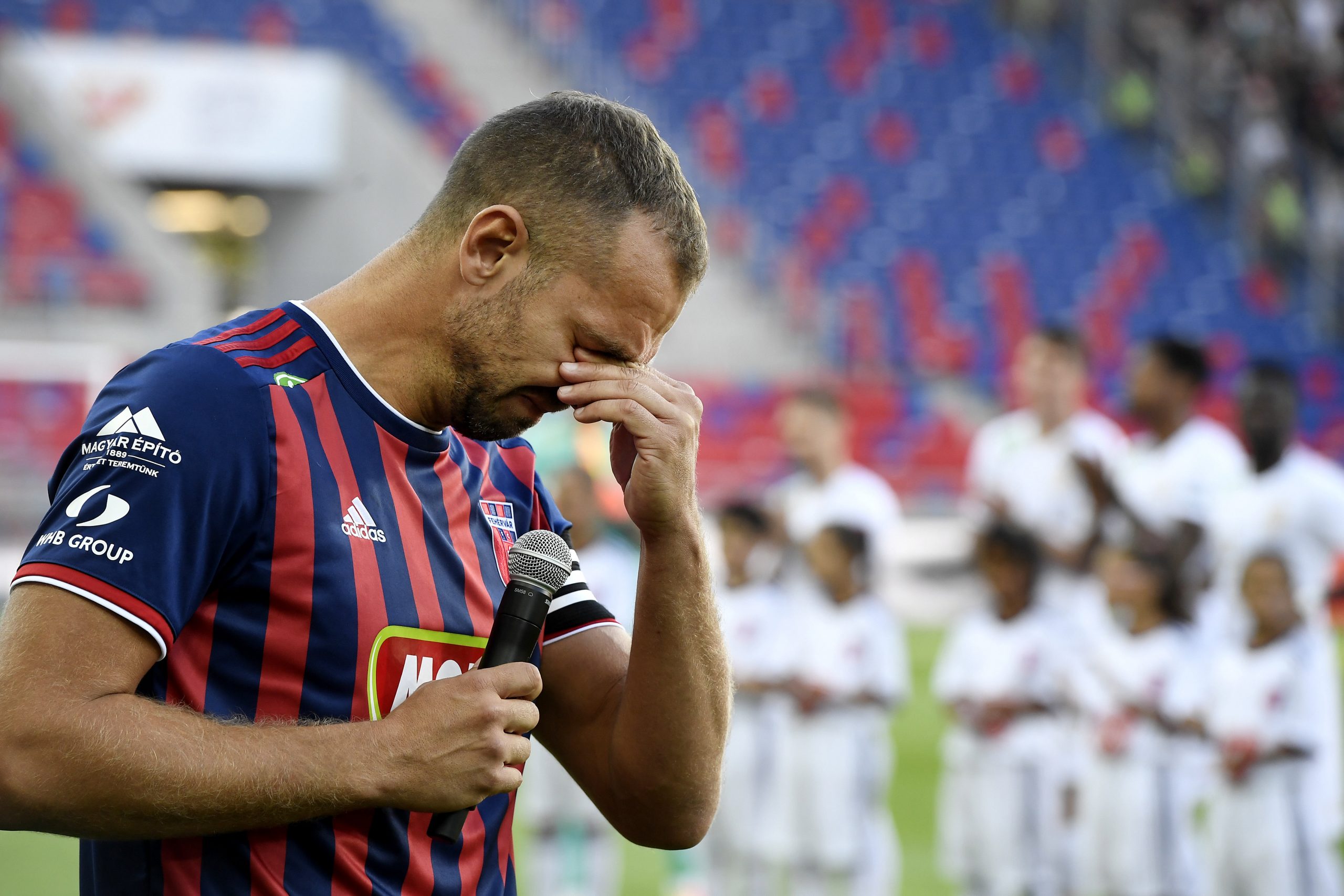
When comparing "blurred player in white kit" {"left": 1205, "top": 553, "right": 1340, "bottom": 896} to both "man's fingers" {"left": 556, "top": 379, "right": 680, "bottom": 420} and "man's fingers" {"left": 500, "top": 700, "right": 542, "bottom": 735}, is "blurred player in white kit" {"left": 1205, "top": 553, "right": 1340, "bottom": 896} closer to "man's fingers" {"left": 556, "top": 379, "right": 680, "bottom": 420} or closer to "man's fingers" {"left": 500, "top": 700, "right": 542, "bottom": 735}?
"man's fingers" {"left": 556, "top": 379, "right": 680, "bottom": 420}

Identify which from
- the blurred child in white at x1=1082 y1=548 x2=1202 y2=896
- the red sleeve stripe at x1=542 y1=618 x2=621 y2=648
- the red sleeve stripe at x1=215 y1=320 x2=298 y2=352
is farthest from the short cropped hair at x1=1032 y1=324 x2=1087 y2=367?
the red sleeve stripe at x1=215 y1=320 x2=298 y2=352

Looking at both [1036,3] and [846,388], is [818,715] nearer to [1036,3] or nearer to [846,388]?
[846,388]

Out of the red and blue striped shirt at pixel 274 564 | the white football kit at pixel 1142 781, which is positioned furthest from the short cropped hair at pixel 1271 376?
the red and blue striped shirt at pixel 274 564

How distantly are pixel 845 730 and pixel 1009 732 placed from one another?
0.72m

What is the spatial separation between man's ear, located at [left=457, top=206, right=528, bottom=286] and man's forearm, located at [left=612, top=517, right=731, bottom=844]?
0.39 m

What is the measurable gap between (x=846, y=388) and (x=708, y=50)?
6.39 metres

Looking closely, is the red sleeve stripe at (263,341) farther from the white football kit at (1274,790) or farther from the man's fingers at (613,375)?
the white football kit at (1274,790)

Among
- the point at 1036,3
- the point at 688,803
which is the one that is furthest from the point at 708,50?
the point at 688,803

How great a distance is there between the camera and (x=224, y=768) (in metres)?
1.56

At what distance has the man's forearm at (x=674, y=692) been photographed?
1.92 m

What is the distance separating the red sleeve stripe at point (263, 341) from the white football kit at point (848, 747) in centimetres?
473

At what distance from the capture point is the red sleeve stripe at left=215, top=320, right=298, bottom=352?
68.4 inches

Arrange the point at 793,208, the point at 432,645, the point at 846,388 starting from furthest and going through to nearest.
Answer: the point at 793,208
the point at 846,388
the point at 432,645

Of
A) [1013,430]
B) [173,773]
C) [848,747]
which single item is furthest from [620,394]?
[1013,430]
